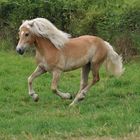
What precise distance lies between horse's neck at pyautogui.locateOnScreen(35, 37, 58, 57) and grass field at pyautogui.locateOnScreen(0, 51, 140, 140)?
1117mm

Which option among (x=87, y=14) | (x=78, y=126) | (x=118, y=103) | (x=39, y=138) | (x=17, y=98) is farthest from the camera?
(x=87, y=14)

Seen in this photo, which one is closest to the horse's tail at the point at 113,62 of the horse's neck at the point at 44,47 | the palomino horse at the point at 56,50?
the palomino horse at the point at 56,50

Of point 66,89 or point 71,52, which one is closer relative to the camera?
point 71,52

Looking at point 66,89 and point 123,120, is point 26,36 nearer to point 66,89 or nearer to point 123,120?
point 66,89

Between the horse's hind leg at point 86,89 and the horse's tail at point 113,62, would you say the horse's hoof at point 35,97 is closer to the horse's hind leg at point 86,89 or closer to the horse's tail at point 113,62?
the horse's hind leg at point 86,89

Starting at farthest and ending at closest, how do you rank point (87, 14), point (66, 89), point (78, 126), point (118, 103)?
point (87, 14) → point (66, 89) → point (118, 103) → point (78, 126)

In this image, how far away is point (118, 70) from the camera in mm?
12500

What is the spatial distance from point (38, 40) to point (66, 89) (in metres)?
2.25

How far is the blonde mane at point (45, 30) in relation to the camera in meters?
11.2

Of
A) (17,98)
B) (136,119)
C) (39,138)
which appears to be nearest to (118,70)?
(17,98)

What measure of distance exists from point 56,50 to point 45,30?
1.62 ft

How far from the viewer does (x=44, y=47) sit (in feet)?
37.1

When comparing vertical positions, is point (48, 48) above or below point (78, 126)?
above

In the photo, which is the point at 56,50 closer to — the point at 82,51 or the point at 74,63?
the point at 74,63
